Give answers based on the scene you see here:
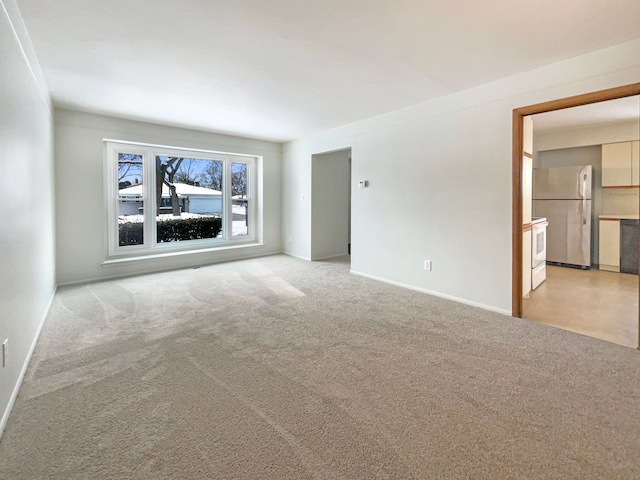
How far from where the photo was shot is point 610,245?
17.6 ft

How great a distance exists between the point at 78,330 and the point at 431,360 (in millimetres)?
3125

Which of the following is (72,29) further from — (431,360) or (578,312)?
(578,312)

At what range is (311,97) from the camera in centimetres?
391

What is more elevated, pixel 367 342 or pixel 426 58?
pixel 426 58

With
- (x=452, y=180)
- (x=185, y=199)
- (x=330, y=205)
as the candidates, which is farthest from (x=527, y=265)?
(x=185, y=199)

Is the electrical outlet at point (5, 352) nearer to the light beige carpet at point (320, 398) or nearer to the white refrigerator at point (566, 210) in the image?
the light beige carpet at point (320, 398)

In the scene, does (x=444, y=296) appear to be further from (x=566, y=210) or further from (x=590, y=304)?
(x=566, y=210)

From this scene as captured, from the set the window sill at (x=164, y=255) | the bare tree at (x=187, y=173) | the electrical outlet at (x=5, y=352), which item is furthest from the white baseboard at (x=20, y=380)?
the bare tree at (x=187, y=173)

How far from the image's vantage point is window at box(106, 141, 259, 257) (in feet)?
17.0

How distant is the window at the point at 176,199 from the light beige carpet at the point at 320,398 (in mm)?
2206

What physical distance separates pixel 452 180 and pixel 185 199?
4.60 metres

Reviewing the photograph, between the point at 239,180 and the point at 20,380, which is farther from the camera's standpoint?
the point at 239,180

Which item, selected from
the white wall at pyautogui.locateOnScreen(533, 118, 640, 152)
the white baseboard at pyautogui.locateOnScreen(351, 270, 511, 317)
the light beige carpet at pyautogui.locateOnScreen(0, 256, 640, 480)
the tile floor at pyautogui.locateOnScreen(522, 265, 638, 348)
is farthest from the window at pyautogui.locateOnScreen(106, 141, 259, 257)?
the white wall at pyautogui.locateOnScreen(533, 118, 640, 152)

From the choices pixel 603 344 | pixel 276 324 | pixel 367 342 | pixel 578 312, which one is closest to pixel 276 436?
pixel 367 342
